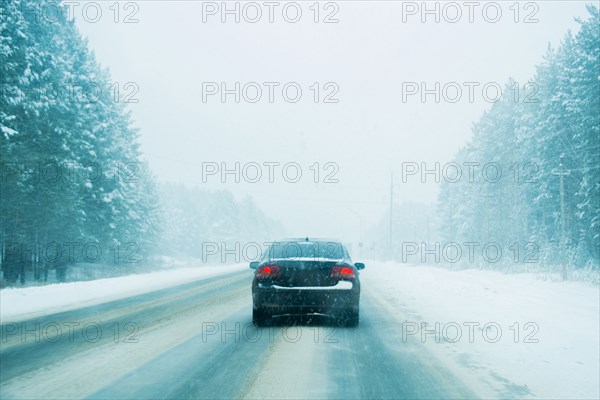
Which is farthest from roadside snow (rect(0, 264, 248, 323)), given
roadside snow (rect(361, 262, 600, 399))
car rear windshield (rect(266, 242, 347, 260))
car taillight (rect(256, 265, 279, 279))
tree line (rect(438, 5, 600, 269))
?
tree line (rect(438, 5, 600, 269))

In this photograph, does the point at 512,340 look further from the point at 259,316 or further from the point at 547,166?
the point at 547,166

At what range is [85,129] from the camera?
25.9m

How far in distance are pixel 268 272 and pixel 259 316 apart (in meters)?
0.87

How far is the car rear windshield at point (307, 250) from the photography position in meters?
9.05

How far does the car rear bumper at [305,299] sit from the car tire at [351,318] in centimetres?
21

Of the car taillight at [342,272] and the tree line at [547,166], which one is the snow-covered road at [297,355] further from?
the tree line at [547,166]

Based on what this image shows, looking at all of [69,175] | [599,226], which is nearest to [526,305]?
[599,226]

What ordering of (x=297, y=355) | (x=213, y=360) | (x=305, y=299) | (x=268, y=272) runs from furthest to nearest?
(x=268, y=272) → (x=305, y=299) → (x=297, y=355) → (x=213, y=360)

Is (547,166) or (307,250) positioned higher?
(547,166)

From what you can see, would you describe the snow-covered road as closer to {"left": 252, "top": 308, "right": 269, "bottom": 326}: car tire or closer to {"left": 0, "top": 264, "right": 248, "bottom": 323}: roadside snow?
{"left": 252, "top": 308, "right": 269, "bottom": 326}: car tire

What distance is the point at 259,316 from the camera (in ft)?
28.9

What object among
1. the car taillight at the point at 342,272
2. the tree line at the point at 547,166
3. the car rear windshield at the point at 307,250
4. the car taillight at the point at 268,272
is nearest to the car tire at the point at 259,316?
the car taillight at the point at 268,272

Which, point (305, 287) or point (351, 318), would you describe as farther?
point (351, 318)

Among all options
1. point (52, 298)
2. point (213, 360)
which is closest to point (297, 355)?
point (213, 360)
